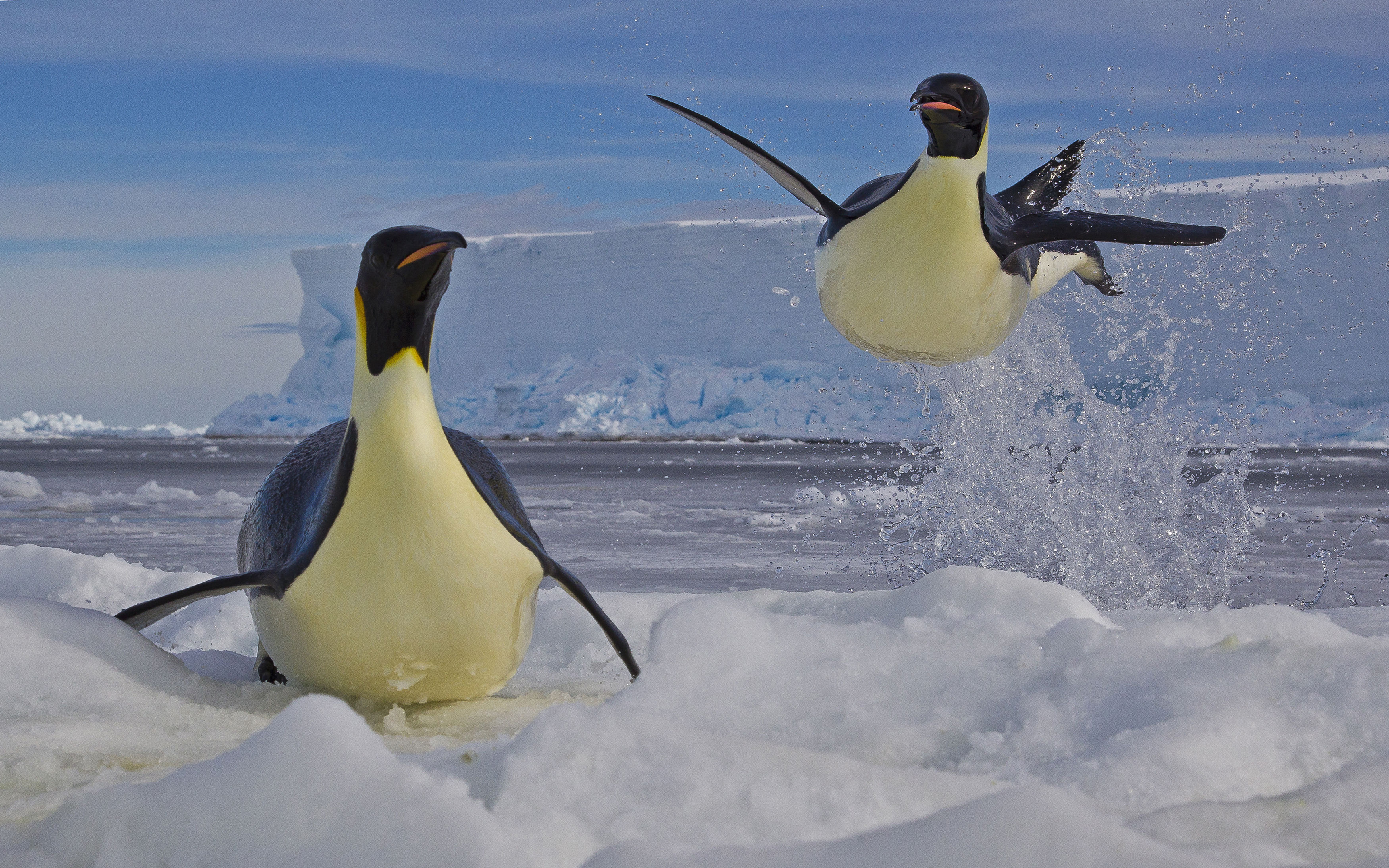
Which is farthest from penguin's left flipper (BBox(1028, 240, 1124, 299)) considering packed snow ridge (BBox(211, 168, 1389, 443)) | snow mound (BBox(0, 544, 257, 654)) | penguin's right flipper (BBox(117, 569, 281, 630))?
packed snow ridge (BBox(211, 168, 1389, 443))

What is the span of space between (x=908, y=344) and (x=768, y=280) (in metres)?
24.4

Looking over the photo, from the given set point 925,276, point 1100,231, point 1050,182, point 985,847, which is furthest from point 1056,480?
point 985,847

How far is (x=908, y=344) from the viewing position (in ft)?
11.8

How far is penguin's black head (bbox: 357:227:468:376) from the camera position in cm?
211

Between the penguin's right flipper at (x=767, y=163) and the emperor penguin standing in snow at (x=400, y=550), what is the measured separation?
1.74 meters

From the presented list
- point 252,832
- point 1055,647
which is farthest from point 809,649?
Answer: point 252,832

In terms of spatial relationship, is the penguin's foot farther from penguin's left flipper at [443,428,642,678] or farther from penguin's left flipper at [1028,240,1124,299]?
penguin's left flipper at [443,428,642,678]

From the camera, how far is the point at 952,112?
320cm

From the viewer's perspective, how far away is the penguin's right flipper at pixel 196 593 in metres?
2.30

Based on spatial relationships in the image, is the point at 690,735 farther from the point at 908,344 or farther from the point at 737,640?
the point at 908,344

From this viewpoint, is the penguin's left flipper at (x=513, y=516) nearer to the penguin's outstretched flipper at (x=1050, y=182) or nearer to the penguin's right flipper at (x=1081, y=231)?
the penguin's right flipper at (x=1081, y=231)

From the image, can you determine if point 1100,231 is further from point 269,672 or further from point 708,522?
point 708,522

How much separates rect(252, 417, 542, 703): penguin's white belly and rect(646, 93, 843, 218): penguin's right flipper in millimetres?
1882

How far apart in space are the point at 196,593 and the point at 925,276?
2.15 metres
